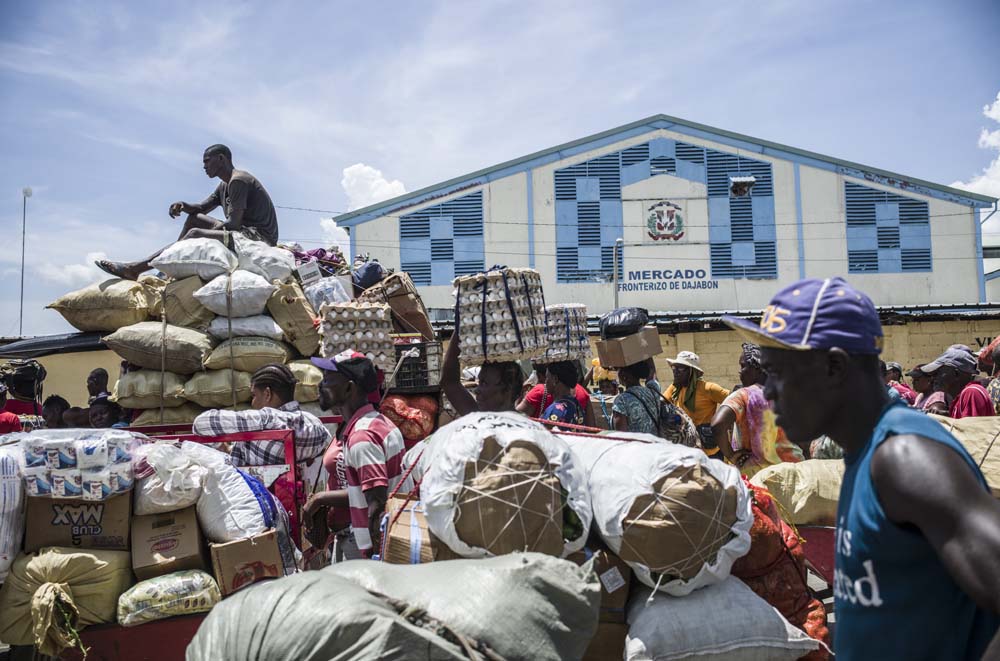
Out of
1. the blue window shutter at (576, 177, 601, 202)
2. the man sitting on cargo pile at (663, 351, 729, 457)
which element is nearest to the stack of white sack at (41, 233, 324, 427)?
the man sitting on cargo pile at (663, 351, 729, 457)

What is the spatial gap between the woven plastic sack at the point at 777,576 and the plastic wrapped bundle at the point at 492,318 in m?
1.62

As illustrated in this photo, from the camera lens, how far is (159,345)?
595 cm

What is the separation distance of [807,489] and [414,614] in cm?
311

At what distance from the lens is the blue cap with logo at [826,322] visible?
60.9 inches

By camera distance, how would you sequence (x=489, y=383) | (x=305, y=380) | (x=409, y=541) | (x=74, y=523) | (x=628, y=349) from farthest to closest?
(x=305, y=380) → (x=628, y=349) → (x=489, y=383) → (x=74, y=523) → (x=409, y=541)

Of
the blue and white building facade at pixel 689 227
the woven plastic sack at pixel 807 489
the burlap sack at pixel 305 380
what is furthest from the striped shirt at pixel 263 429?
the blue and white building facade at pixel 689 227

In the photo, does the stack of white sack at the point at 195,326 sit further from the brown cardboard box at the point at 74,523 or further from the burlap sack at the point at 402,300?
the brown cardboard box at the point at 74,523

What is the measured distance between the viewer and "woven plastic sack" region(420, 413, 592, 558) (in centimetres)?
254

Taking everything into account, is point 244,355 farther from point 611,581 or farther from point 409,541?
point 611,581

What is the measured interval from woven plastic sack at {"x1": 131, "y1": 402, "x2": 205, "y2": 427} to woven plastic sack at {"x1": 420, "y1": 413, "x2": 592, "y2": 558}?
4.22m

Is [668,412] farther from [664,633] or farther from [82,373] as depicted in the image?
[82,373]

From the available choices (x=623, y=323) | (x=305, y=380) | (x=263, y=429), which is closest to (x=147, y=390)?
(x=305, y=380)

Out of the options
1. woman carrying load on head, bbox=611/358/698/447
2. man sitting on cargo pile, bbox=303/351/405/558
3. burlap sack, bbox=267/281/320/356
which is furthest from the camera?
burlap sack, bbox=267/281/320/356

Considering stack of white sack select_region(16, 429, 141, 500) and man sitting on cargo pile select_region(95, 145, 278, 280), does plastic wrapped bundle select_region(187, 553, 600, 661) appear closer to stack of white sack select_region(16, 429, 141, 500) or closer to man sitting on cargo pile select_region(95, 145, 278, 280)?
stack of white sack select_region(16, 429, 141, 500)
